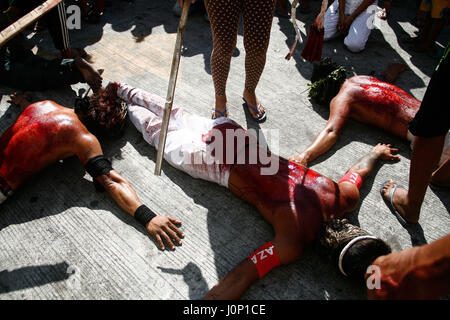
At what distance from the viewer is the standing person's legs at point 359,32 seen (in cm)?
367

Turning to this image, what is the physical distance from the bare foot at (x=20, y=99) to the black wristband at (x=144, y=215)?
1822 millimetres

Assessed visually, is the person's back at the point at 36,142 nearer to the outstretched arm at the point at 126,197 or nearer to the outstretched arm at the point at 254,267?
the outstretched arm at the point at 126,197

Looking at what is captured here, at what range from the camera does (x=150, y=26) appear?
13.9 ft

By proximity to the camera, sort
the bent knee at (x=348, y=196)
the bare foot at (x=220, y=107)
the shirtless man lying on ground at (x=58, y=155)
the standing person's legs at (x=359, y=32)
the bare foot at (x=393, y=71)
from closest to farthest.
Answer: the bent knee at (x=348, y=196)
the shirtless man lying on ground at (x=58, y=155)
the bare foot at (x=220, y=107)
the bare foot at (x=393, y=71)
the standing person's legs at (x=359, y=32)

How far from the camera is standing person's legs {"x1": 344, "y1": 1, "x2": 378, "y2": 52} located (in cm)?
367

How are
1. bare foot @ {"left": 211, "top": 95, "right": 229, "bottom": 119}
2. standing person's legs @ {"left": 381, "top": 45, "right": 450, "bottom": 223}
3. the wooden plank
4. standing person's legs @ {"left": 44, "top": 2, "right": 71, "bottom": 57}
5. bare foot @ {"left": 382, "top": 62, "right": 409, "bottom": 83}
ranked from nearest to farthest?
standing person's legs @ {"left": 381, "top": 45, "right": 450, "bottom": 223}, the wooden plank, bare foot @ {"left": 211, "top": 95, "right": 229, "bottom": 119}, standing person's legs @ {"left": 44, "top": 2, "right": 71, "bottom": 57}, bare foot @ {"left": 382, "top": 62, "right": 409, "bottom": 83}

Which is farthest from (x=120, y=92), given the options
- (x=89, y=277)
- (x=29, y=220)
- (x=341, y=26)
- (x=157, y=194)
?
(x=341, y=26)

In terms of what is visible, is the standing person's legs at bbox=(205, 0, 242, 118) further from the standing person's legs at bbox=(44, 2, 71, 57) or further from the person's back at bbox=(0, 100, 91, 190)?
the standing person's legs at bbox=(44, 2, 71, 57)

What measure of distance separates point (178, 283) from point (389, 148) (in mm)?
2061

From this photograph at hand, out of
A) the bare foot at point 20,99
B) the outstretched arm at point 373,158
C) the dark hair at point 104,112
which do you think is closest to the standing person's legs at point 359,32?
the outstretched arm at point 373,158

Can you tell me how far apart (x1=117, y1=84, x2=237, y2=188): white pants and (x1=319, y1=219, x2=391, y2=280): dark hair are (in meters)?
0.80

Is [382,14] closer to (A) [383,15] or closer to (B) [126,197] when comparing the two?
(A) [383,15]

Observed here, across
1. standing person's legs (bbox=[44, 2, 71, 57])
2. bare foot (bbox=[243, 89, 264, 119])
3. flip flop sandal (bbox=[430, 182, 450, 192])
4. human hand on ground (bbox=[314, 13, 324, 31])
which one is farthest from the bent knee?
standing person's legs (bbox=[44, 2, 71, 57])
